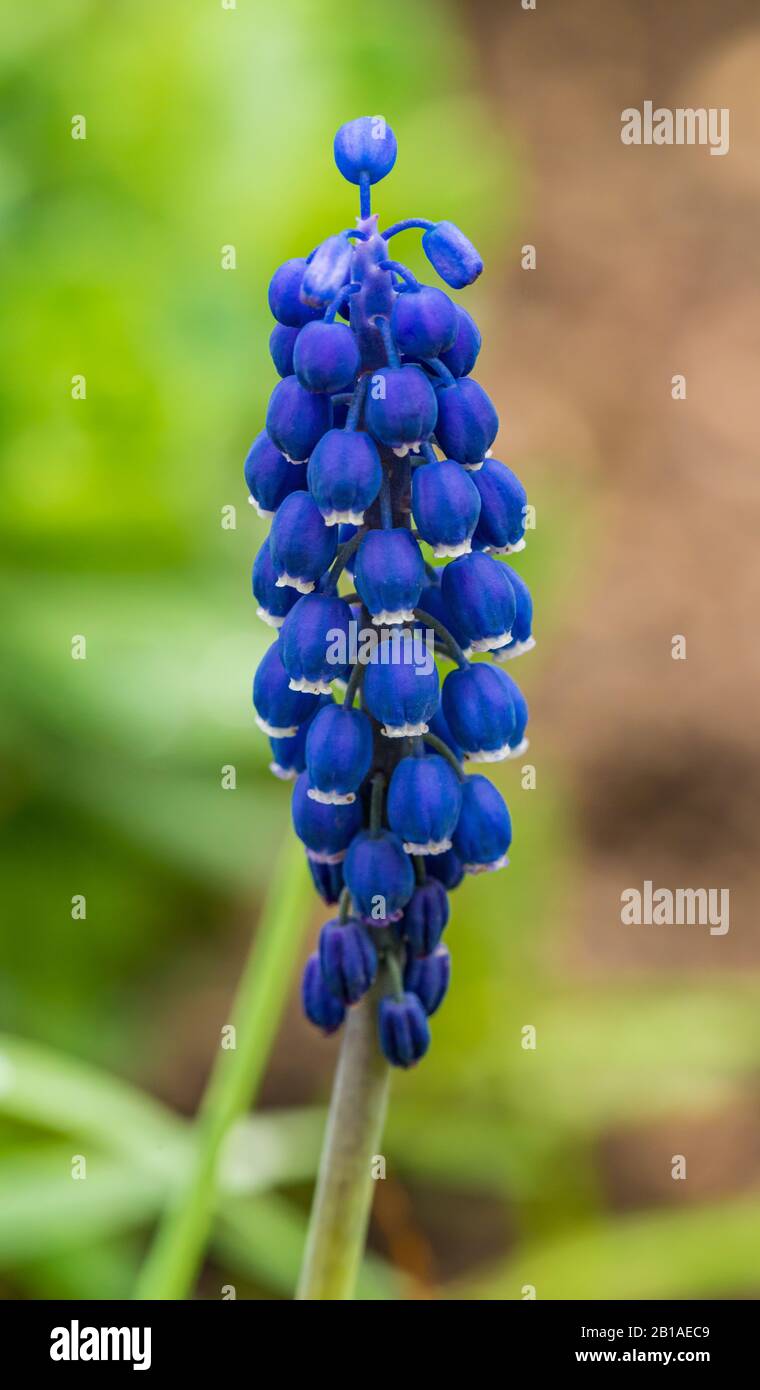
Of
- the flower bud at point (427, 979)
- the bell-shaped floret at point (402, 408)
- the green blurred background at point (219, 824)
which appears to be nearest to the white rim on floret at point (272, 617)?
the bell-shaped floret at point (402, 408)

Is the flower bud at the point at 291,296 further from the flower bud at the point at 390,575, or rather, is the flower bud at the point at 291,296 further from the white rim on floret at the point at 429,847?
the white rim on floret at the point at 429,847

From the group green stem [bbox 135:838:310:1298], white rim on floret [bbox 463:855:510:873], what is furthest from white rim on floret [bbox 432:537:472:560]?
green stem [bbox 135:838:310:1298]

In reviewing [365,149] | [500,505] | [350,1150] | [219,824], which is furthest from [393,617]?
[219,824]

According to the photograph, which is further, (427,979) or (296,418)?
(427,979)

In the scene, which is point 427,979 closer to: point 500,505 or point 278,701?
point 278,701

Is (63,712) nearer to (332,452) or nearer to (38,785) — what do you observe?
(38,785)
